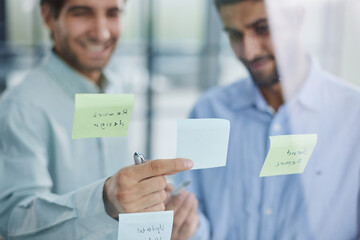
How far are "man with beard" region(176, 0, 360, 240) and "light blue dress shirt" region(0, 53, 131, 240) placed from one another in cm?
23

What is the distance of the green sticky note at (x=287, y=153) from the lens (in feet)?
2.03

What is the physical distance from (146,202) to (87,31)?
453 millimetres

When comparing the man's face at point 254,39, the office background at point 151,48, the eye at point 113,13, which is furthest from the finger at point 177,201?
the office background at point 151,48

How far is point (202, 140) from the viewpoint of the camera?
1.92 feet

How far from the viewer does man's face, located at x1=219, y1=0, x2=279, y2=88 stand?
0.85 m

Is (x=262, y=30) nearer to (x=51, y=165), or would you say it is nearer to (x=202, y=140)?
(x=202, y=140)

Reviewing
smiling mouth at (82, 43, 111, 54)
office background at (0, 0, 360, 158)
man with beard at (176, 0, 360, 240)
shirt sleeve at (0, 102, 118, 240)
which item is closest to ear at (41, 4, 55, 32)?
smiling mouth at (82, 43, 111, 54)

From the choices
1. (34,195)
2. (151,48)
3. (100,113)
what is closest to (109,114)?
(100,113)

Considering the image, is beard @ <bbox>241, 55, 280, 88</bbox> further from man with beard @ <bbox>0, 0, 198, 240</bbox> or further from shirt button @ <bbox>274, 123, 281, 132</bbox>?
man with beard @ <bbox>0, 0, 198, 240</bbox>

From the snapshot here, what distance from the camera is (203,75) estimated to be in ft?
9.96

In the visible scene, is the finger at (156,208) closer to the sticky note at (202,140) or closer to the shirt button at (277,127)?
the sticky note at (202,140)

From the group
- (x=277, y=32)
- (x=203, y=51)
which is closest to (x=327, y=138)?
(x=277, y=32)

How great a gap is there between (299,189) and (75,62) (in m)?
0.57

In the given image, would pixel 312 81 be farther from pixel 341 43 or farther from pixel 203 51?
pixel 203 51
